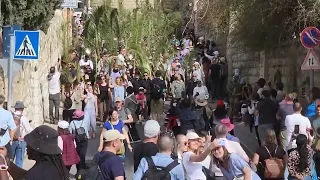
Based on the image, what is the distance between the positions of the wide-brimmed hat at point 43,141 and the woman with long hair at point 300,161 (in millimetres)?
4118

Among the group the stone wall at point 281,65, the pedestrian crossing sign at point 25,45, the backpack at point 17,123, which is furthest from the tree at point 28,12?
the stone wall at point 281,65

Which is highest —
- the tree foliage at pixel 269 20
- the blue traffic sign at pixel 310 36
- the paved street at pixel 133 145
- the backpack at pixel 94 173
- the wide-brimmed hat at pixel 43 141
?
the tree foliage at pixel 269 20

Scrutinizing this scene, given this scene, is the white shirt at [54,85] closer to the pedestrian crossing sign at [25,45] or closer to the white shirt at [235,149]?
the pedestrian crossing sign at [25,45]

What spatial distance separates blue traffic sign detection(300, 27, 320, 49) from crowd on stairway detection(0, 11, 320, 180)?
1.03 metres

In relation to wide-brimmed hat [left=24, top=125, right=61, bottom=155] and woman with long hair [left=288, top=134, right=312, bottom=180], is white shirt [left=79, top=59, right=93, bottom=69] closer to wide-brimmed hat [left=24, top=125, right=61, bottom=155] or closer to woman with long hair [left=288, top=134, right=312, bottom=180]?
woman with long hair [left=288, top=134, right=312, bottom=180]

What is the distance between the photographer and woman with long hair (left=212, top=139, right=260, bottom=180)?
23.0 ft

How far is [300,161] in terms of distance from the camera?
8.62m

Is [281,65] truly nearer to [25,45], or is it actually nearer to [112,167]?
[25,45]

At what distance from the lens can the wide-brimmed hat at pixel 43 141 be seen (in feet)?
16.8

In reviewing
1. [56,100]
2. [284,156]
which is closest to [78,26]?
[56,100]

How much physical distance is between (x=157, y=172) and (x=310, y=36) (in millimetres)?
7634

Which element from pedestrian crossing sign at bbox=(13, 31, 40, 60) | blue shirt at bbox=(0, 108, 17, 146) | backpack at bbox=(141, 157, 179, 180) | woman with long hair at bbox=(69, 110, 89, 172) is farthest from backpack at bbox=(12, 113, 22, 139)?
backpack at bbox=(141, 157, 179, 180)

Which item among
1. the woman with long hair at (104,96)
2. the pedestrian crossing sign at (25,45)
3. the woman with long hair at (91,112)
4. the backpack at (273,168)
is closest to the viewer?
the backpack at (273,168)

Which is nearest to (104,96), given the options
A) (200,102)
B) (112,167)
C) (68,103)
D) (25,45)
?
(68,103)
